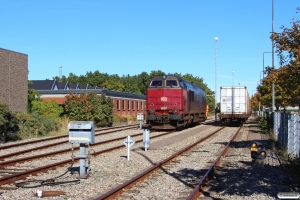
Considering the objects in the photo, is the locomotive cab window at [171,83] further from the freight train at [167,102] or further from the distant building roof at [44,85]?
the distant building roof at [44,85]

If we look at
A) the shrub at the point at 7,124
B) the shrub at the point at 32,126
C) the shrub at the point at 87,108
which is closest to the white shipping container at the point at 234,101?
the shrub at the point at 87,108

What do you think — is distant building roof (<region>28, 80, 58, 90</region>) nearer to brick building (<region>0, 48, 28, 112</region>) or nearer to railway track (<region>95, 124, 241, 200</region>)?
brick building (<region>0, 48, 28, 112</region>)

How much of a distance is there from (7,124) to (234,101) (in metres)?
21.5

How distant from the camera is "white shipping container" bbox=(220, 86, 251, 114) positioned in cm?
3928

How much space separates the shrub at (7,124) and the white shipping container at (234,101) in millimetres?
20016

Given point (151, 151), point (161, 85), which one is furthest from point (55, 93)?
point (151, 151)

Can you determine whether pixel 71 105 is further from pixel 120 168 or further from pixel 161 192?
pixel 161 192

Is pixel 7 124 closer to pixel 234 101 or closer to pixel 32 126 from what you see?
pixel 32 126

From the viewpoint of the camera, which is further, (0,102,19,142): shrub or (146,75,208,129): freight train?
(146,75,208,129): freight train

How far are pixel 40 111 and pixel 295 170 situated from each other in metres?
30.9

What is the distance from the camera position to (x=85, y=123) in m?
11.7

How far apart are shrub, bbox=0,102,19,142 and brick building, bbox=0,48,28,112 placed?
8.75 meters

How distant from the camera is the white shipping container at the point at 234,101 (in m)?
39.3

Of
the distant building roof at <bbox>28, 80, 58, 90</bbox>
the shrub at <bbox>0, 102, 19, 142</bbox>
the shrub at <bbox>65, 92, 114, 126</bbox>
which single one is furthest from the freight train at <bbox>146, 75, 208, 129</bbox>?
the distant building roof at <bbox>28, 80, 58, 90</bbox>
